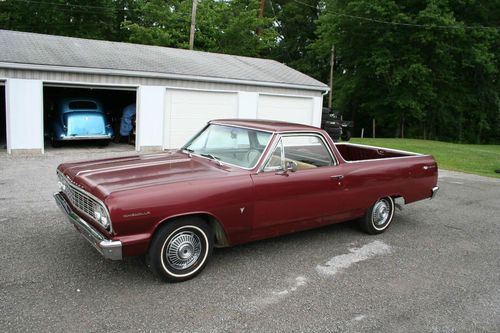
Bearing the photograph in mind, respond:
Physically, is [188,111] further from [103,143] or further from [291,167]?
[291,167]

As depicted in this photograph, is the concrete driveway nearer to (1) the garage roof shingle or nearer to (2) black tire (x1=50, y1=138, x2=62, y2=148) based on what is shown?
(1) the garage roof shingle

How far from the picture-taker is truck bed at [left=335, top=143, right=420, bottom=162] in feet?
23.2

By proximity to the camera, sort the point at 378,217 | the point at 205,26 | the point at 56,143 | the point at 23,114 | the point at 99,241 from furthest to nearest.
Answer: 1. the point at 205,26
2. the point at 56,143
3. the point at 23,114
4. the point at 378,217
5. the point at 99,241

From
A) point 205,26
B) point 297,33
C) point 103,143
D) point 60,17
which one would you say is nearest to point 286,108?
point 103,143

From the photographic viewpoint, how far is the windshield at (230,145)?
507 cm

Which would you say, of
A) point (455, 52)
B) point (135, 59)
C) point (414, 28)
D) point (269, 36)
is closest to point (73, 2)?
point (269, 36)

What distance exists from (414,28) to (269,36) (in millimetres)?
11013

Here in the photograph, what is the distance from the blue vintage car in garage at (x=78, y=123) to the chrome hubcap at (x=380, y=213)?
10.3 metres

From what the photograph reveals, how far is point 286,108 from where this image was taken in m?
17.2

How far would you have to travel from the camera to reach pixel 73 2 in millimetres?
32000

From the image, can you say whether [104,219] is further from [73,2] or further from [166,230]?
[73,2]

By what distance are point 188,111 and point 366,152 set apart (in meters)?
8.62

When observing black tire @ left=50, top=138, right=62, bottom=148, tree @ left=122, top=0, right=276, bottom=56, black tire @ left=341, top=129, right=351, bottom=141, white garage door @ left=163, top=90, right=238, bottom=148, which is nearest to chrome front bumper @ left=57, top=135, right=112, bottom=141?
black tire @ left=50, top=138, right=62, bottom=148

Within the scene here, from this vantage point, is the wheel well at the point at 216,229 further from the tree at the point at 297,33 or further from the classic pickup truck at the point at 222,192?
the tree at the point at 297,33
